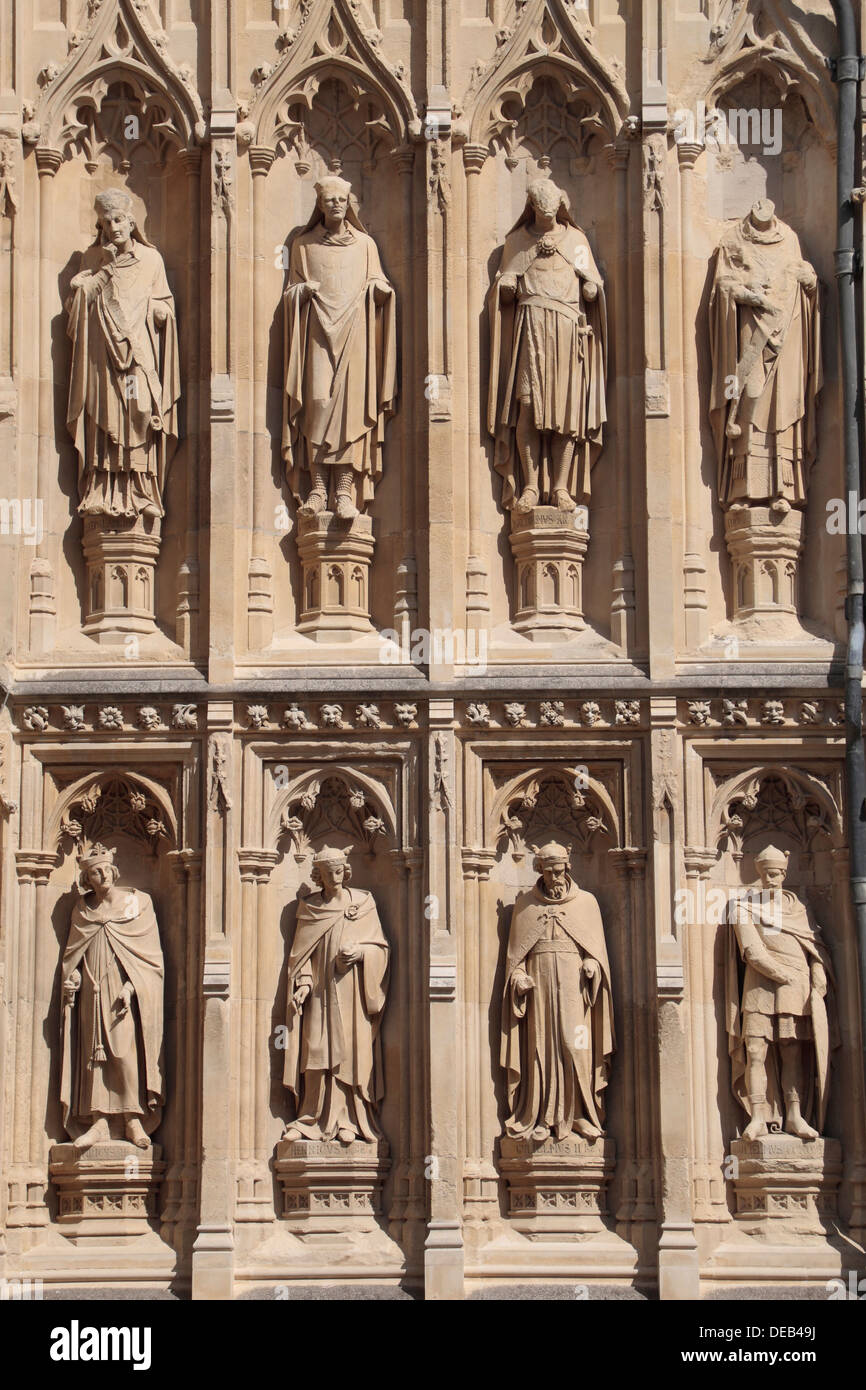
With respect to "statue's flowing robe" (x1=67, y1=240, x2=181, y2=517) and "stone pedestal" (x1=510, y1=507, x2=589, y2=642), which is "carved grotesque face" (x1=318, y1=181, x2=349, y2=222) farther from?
"stone pedestal" (x1=510, y1=507, x2=589, y2=642)

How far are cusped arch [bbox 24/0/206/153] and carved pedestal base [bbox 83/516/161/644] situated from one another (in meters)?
2.87

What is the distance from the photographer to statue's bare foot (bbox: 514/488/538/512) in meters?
20.3

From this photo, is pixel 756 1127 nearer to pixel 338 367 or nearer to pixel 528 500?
pixel 528 500

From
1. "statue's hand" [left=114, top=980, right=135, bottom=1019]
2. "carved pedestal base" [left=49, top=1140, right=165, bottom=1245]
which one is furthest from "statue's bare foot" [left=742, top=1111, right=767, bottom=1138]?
"statue's hand" [left=114, top=980, right=135, bottom=1019]

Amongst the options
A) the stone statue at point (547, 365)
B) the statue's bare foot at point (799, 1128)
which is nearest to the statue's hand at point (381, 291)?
the stone statue at point (547, 365)

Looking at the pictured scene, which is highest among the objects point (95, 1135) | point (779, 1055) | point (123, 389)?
point (123, 389)

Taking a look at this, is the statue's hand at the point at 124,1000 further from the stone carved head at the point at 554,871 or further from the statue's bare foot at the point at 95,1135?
the stone carved head at the point at 554,871

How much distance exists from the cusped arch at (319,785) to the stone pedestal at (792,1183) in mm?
3391

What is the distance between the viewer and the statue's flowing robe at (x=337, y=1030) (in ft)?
63.9

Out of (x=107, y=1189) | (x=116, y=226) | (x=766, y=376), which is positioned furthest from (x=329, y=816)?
(x=116, y=226)

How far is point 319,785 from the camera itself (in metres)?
20.0

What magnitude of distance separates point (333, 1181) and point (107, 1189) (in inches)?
62.4

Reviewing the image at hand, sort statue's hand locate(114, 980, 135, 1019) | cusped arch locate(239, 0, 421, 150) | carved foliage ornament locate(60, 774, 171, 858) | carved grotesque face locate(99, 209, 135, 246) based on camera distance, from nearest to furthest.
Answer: statue's hand locate(114, 980, 135, 1019), carved foliage ornament locate(60, 774, 171, 858), carved grotesque face locate(99, 209, 135, 246), cusped arch locate(239, 0, 421, 150)

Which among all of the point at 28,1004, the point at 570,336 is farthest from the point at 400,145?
the point at 28,1004
